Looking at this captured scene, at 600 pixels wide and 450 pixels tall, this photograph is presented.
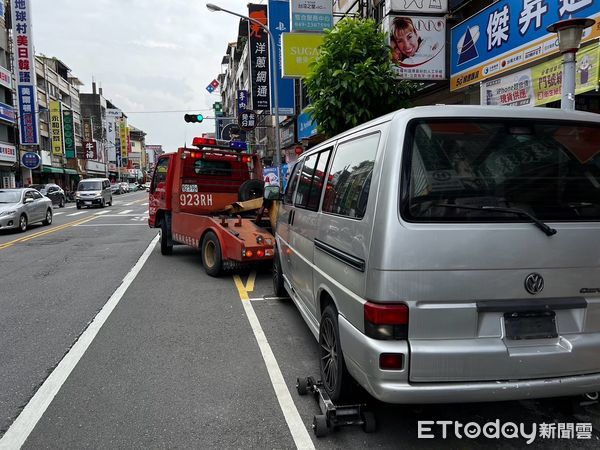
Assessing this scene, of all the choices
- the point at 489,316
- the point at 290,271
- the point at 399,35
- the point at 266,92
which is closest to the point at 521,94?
the point at 399,35

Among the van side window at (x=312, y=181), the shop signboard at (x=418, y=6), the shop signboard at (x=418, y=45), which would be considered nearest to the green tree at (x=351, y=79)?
the shop signboard at (x=418, y=45)

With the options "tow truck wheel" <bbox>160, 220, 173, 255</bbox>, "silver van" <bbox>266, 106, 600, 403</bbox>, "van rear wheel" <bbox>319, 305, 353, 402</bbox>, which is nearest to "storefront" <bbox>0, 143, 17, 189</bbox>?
"tow truck wheel" <bbox>160, 220, 173, 255</bbox>

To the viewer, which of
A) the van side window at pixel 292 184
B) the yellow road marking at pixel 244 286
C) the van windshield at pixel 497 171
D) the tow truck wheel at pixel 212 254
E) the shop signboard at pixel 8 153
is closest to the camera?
the van windshield at pixel 497 171

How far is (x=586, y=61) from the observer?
21.9 ft

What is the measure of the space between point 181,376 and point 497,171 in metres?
3.09

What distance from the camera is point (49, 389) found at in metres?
3.92

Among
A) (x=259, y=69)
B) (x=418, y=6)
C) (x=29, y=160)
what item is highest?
(x=259, y=69)

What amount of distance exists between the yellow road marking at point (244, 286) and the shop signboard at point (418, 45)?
5.62 m

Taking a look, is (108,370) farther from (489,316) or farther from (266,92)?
(266,92)

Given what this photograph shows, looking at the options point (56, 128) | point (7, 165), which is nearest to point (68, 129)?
point (56, 128)

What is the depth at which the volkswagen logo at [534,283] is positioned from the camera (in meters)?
2.69

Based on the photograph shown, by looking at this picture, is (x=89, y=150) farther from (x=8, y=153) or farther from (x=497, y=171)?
(x=497, y=171)

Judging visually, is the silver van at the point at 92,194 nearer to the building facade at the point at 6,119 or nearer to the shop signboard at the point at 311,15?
the building facade at the point at 6,119

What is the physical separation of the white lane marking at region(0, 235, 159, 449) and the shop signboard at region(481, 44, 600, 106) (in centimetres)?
719
